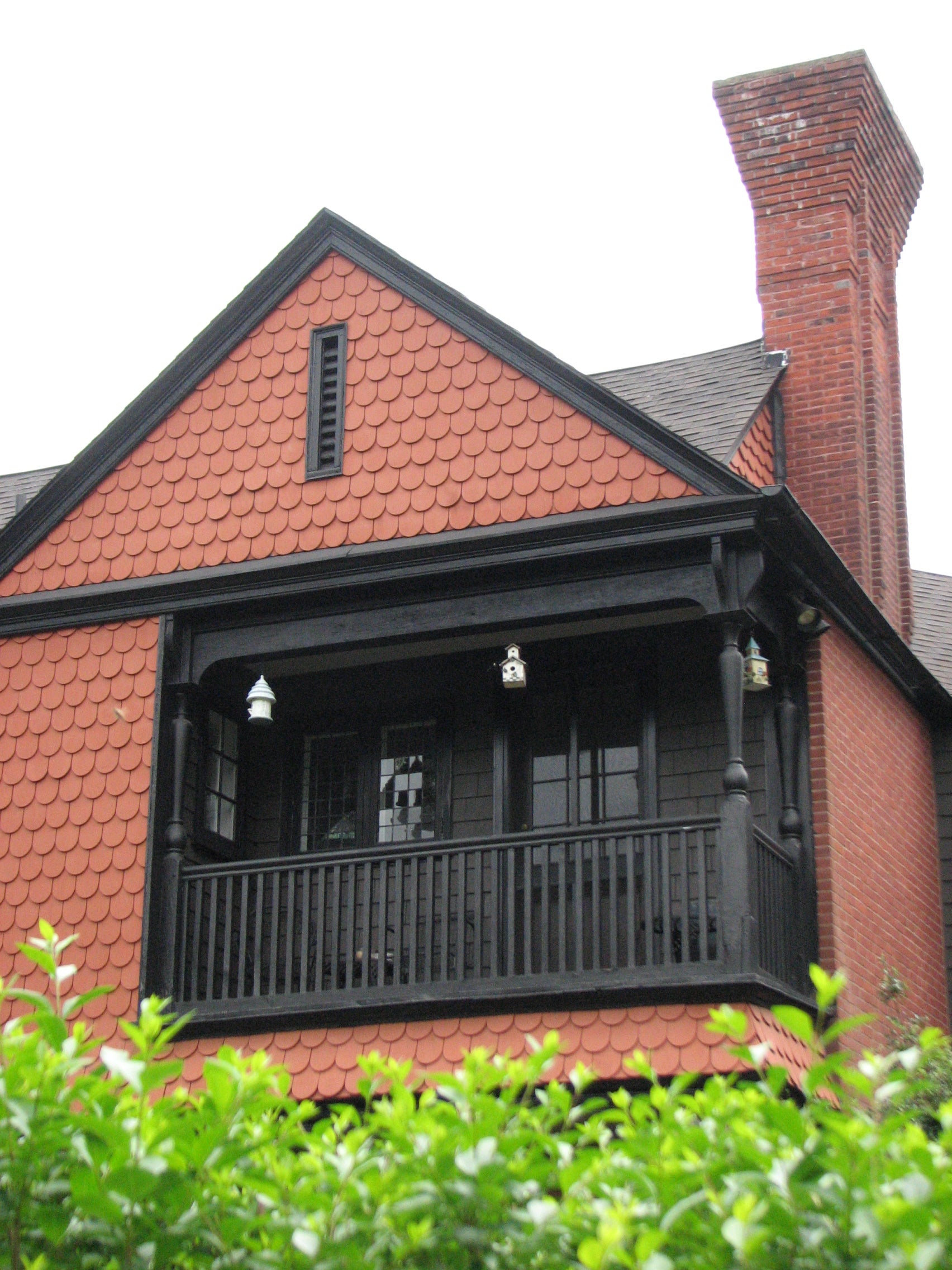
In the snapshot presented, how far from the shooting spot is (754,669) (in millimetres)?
11406

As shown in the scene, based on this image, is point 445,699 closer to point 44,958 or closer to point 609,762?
point 609,762

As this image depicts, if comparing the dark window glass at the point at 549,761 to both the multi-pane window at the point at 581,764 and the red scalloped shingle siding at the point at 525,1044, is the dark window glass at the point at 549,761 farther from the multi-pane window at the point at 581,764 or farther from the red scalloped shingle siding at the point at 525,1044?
the red scalloped shingle siding at the point at 525,1044

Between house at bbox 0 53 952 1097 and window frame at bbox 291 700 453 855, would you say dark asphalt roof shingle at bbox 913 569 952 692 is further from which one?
window frame at bbox 291 700 453 855

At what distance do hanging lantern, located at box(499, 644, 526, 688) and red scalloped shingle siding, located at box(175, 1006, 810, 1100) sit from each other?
2180 mm

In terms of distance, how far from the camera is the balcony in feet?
35.1

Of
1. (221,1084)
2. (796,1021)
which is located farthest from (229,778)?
(796,1021)

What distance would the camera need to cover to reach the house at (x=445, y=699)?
11227 mm

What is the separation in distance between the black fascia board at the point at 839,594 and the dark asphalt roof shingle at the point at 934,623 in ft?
0.97

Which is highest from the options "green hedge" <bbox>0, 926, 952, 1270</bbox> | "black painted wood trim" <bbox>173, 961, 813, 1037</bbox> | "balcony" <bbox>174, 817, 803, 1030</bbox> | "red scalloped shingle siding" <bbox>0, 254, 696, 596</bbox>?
"red scalloped shingle siding" <bbox>0, 254, 696, 596</bbox>

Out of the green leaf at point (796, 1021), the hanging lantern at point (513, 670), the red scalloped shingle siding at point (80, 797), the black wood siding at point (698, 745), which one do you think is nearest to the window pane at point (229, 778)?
the red scalloped shingle siding at point (80, 797)

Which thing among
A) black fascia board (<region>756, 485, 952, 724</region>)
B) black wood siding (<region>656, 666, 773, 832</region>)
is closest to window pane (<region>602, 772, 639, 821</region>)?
black wood siding (<region>656, 666, 773, 832</region>)

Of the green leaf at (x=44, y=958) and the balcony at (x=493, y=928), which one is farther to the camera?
the balcony at (x=493, y=928)

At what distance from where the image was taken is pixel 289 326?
522 inches

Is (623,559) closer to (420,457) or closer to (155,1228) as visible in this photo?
(420,457)
